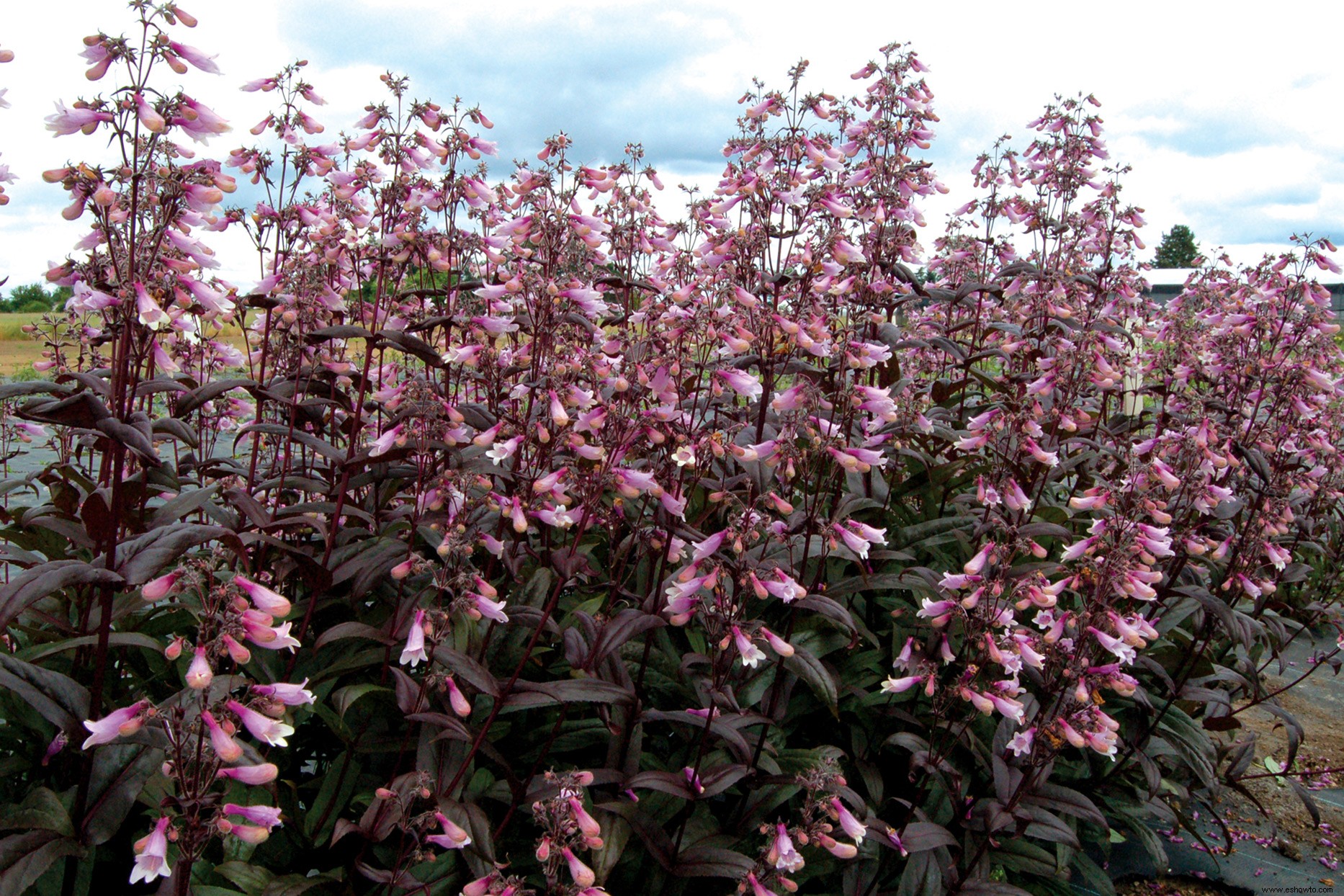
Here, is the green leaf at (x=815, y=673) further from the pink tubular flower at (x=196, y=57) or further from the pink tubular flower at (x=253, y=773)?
the pink tubular flower at (x=196, y=57)

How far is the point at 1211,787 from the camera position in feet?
12.7

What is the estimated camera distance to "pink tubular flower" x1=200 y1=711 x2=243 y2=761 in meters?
1.79

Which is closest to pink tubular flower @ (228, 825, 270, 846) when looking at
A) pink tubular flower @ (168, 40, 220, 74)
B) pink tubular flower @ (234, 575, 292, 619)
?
pink tubular flower @ (234, 575, 292, 619)

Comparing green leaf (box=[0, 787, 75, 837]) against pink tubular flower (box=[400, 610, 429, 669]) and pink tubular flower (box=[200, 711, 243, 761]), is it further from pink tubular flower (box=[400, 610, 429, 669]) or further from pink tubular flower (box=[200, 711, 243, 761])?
pink tubular flower (box=[400, 610, 429, 669])

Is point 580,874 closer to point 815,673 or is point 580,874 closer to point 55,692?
point 815,673

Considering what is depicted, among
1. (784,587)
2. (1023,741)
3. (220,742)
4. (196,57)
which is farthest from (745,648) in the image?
(196,57)

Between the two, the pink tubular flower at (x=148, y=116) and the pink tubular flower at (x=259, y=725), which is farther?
the pink tubular flower at (x=148, y=116)

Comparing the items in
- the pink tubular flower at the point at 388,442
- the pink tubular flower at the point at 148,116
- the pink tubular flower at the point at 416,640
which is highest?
the pink tubular flower at the point at 148,116

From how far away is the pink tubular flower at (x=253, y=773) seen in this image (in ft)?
6.34

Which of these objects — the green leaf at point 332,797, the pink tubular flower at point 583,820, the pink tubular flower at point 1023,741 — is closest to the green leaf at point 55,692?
the green leaf at point 332,797

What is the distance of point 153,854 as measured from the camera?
1829mm

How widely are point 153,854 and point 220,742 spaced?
12.2 inches

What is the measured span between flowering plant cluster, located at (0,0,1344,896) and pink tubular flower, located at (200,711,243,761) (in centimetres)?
5

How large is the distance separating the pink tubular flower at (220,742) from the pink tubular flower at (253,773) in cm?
10
